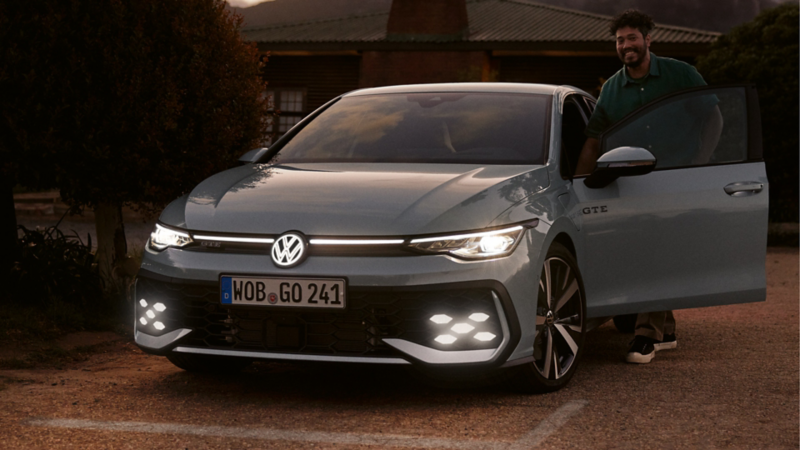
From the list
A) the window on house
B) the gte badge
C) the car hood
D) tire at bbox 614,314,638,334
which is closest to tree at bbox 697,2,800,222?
tire at bbox 614,314,638,334

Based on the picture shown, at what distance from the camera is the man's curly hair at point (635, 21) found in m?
6.41

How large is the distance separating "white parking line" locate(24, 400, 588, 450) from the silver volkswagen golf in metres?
0.37

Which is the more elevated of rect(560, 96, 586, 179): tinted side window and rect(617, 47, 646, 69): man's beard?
rect(617, 47, 646, 69): man's beard

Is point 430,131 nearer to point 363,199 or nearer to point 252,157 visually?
point 252,157

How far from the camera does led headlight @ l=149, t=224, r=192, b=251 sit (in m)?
4.67

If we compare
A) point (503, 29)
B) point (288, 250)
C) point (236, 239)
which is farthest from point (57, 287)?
point (503, 29)

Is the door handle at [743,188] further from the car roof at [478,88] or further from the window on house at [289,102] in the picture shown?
the window on house at [289,102]

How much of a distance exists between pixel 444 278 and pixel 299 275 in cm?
64

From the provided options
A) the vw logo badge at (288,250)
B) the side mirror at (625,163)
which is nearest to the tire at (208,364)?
the vw logo badge at (288,250)

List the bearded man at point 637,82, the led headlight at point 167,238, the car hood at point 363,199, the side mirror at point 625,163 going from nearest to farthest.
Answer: the car hood at point 363,199 → the led headlight at point 167,238 → the side mirror at point 625,163 → the bearded man at point 637,82

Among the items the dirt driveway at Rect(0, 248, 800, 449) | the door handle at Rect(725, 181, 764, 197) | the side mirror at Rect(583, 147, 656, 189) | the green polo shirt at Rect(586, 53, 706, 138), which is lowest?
the dirt driveway at Rect(0, 248, 800, 449)

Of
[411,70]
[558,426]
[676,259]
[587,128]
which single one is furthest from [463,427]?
[411,70]

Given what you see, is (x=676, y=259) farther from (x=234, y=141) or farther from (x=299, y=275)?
(x=234, y=141)

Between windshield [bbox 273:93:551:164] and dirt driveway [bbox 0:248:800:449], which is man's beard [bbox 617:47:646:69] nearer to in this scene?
windshield [bbox 273:93:551:164]
